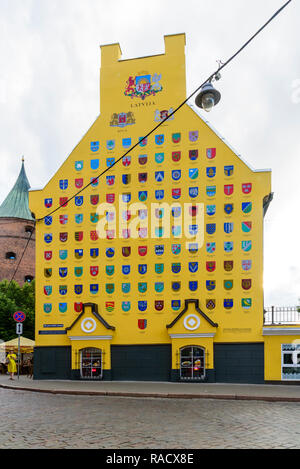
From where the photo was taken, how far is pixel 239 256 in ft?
72.0

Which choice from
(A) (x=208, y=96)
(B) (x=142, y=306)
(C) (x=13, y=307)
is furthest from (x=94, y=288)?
(C) (x=13, y=307)

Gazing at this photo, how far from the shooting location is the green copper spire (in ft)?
174

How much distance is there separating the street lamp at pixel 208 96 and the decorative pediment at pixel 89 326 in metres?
13.8

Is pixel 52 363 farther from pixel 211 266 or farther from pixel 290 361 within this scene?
pixel 290 361

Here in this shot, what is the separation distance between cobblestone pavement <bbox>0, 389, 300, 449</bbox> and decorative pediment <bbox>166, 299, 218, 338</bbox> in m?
7.07

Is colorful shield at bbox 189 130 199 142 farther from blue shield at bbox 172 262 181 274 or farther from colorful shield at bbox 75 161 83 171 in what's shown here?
blue shield at bbox 172 262 181 274

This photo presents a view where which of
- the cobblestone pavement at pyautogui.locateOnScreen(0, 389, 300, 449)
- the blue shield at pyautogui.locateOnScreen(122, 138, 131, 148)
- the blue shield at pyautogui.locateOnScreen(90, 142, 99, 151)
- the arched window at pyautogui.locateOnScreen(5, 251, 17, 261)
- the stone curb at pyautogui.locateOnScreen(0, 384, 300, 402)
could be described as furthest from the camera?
the arched window at pyautogui.locateOnScreen(5, 251, 17, 261)

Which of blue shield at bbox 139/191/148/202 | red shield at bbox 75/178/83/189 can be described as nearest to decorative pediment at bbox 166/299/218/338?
blue shield at bbox 139/191/148/202

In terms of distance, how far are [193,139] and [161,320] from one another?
9138 mm

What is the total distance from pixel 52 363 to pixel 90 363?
2117 millimetres

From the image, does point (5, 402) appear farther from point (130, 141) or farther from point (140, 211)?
point (130, 141)

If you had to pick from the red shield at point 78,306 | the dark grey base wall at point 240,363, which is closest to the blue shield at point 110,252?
the red shield at point 78,306

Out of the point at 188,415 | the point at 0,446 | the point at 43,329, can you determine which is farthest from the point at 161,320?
the point at 0,446

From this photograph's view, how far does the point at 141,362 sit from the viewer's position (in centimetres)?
2217
